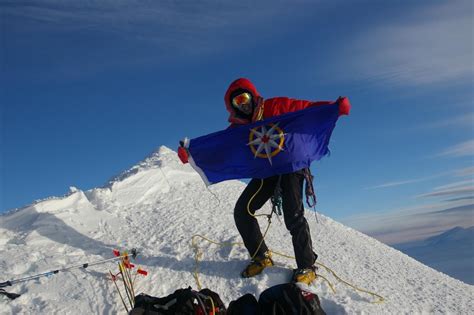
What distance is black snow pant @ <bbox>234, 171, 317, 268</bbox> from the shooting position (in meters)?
4.92

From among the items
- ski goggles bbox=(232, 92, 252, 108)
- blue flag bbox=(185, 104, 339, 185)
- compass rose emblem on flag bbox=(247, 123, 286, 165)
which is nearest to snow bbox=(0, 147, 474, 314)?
blue flag bbox=(185, 104, 339, 185)

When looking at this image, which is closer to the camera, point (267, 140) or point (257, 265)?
point (257, 265)

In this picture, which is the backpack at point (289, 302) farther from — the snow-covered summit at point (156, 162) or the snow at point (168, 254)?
the snow-covered summit at point (156, 162)

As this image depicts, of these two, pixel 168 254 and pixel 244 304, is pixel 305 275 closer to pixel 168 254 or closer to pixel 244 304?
pixel 244 304

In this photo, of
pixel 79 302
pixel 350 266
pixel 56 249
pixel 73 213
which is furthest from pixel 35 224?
pixel 350 266

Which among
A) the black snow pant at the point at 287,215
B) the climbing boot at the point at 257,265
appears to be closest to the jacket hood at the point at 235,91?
the black snow pant at the point at 287,215

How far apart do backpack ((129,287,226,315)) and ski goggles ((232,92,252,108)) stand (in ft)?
9.16

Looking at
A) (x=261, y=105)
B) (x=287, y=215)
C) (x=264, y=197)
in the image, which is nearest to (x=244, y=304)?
(x=287, y=215)

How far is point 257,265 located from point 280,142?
1.79 metres

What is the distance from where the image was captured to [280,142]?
532 centimetres

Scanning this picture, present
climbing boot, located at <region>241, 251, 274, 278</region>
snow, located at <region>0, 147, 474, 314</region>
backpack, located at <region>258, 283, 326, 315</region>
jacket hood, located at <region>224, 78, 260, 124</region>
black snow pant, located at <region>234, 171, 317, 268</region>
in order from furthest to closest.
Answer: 1. jacket hood, located at <region>224, 78, 260, 124</region>
2. climbing boot, located at <region>241, 251, 274, 278</region>
3. black snow pant, located at <region>234, 171, 317, 268</region>
4. snow, located at <region>0, 147, 474, 314</region>
5. backpack, located at <region>258, 283, 326, 315</region>

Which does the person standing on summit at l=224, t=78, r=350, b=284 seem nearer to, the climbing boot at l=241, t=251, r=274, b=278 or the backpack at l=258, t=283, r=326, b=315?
the climbing boot at l=241, t=251, r=274, b=278

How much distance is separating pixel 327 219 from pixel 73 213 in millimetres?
5589

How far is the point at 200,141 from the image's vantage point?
232 inches
